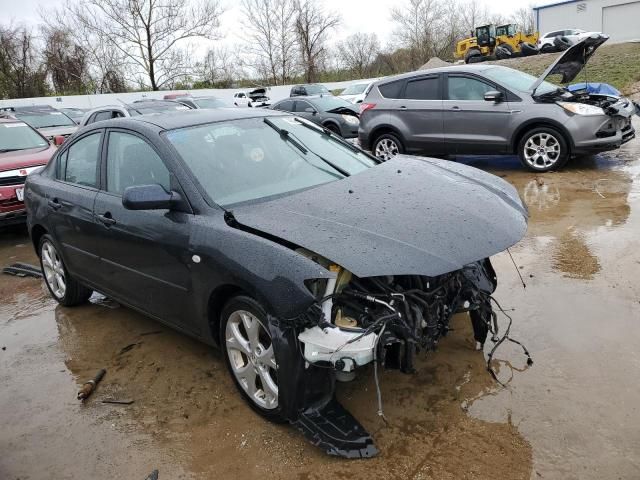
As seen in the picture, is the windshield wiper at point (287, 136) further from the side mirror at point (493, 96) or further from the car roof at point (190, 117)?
the side mirror at point (493, 96)

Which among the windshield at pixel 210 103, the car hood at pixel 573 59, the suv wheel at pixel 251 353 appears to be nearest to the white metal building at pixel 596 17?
the windshield at pixel 210 103

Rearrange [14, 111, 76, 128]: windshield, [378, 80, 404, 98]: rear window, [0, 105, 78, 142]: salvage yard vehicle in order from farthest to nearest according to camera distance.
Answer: [14, 111, 76, 128]: windshield < [0, 105, 78, 142]: salvage yard vehicle < [378, 80, 404, 98]: rear window

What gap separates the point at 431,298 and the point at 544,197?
5.11 metres

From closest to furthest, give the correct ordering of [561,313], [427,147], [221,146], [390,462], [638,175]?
[390,462]
[221,146]
[561,313]
[638,175]
[427,147]

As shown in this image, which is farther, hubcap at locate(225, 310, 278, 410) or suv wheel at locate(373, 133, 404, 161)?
suv wheel at locate(373, 133, 404, 161)

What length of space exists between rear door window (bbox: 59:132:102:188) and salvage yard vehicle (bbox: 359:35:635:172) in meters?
5.20

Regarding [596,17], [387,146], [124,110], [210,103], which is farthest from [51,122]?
[596,17]

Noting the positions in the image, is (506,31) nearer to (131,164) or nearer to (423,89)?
(423,89)

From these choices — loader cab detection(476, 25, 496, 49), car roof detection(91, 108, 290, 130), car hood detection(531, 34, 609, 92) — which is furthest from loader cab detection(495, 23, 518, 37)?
car roof detection(91, 108, 290, 130)

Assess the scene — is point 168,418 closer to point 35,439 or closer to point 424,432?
point 35,439

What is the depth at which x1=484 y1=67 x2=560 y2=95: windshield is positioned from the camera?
880cm

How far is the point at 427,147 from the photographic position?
31.8 feet

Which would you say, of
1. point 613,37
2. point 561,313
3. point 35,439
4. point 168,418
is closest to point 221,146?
point 168,418

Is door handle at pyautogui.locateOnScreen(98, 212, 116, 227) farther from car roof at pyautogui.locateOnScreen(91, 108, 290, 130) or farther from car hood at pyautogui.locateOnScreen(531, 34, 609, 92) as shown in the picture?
car hood at pyautogui.locateOnScreen(531, 34, 609, 92)
